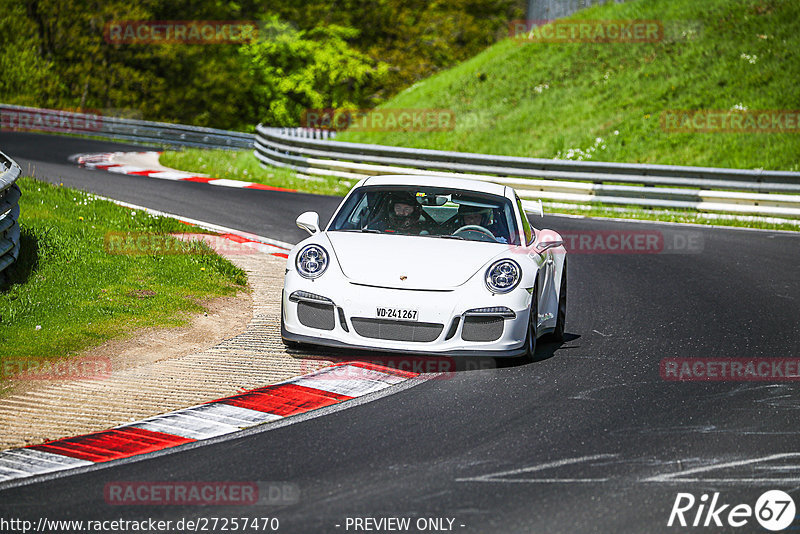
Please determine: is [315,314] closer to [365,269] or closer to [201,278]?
[365,269]

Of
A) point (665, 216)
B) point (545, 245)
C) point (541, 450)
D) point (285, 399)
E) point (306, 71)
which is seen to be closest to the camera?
point (541, 450)

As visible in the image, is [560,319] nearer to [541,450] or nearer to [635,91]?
[541,450]

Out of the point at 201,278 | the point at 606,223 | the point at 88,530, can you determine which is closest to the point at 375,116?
the point at 606,223

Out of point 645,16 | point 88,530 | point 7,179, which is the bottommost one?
point 88,530

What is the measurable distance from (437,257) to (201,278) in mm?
3404

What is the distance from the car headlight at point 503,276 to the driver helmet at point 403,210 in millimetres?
1125

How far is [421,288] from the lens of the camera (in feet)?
24.3

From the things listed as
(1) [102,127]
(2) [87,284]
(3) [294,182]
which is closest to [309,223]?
(2) [87,284]

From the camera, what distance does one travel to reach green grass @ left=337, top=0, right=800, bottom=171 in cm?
2458

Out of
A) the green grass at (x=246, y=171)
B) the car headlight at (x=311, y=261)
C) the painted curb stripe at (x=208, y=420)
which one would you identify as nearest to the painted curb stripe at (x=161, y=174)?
the green grass at (x=246, y=171)

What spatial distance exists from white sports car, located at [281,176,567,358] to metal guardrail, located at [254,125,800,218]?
9.18 m

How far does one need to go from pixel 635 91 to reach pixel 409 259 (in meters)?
21.3

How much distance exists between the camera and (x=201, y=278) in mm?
10328

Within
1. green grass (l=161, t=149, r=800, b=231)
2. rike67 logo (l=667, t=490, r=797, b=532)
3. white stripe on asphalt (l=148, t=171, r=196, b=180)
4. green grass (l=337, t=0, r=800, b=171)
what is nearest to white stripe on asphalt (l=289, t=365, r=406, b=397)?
rike67 logo (l=667, t=490, r=797, b=532)
